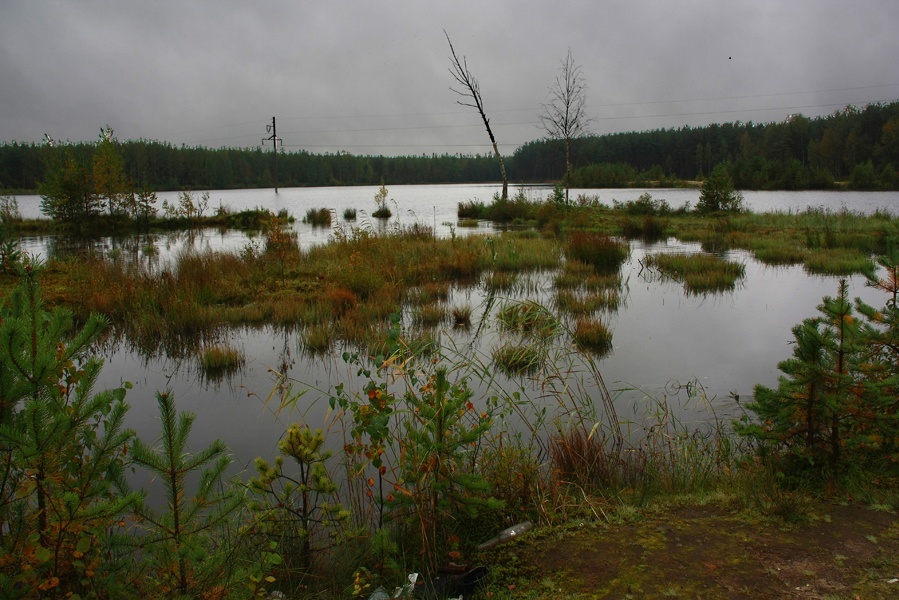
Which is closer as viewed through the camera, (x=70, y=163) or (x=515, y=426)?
(x=515, y=426)

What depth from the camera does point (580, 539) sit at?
2875 mm

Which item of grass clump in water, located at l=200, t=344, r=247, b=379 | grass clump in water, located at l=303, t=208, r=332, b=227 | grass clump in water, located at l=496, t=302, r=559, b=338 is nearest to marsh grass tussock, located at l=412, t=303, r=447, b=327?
grass clump in water, located at l=496, t=302, r=559, b=338

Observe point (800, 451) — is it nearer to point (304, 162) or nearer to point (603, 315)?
point (603, 315)

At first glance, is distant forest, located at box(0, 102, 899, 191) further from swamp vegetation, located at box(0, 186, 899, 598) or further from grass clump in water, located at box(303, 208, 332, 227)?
swamp vegetation, located at box(0, 186, 899, 598)

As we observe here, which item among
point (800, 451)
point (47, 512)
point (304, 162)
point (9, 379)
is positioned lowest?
point (800, 451)

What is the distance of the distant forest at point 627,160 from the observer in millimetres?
66500

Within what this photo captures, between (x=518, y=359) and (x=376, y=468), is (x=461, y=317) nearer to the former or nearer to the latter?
(x=518, y=359)

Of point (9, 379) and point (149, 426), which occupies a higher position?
point (9, 379)

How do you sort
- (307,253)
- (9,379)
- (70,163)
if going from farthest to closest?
(70,163)
(307,253)
(9,379)

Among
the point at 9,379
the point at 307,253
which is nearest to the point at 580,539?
the point at 9,379

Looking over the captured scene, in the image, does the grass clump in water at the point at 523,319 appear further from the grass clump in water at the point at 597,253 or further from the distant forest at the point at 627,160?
the distant forest at the point at 627,160

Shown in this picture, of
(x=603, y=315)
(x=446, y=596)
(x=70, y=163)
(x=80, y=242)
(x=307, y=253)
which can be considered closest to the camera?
(x=446, y=596)

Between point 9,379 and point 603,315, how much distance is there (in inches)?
328

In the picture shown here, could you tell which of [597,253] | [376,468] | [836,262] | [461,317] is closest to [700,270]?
[597,253]
